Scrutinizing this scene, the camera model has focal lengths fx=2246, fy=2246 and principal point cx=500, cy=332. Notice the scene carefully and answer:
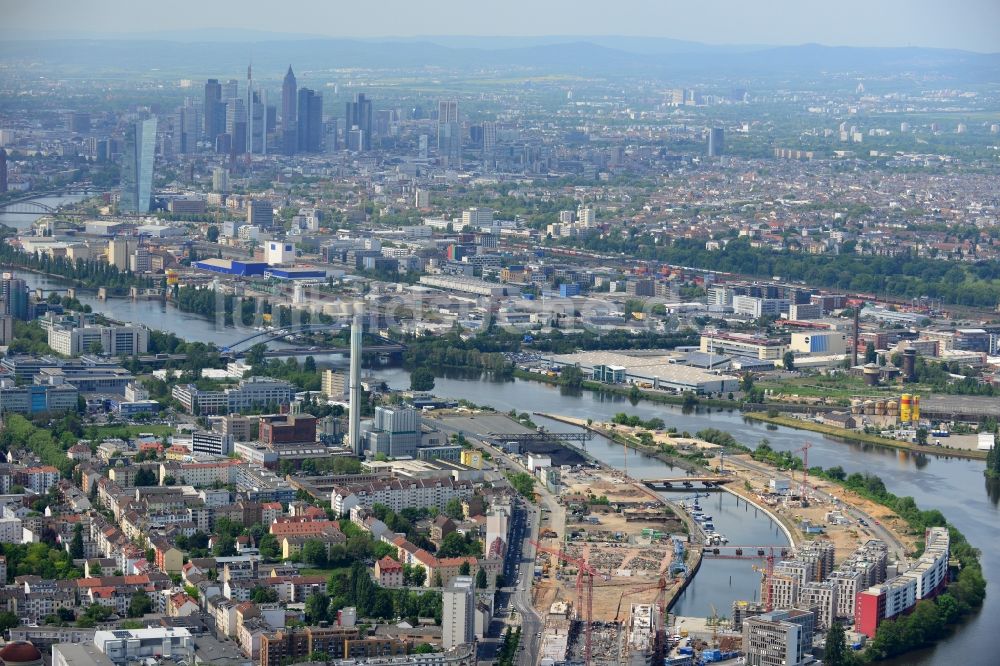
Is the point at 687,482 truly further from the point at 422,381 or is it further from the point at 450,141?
the point at 450,141

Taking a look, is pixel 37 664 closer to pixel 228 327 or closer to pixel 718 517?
pixel 718 517

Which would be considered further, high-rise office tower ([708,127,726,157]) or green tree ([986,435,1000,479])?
high-rise office tower ([708,127,726,157])

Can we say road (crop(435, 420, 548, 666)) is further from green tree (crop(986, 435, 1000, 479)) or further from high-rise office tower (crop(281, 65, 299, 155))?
high-rise office tower (crop(281, 65, 299, 155))

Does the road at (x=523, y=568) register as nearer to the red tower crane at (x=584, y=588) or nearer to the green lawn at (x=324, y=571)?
the red tower crane at (x=584, y=588)

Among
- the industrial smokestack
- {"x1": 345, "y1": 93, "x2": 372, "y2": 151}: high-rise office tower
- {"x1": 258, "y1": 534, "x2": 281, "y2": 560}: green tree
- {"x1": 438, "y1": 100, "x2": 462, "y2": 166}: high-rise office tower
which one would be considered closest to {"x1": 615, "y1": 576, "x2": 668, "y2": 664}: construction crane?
{"x1": 258, "y1": 534, "x2": 281, "y2": 560}: green tree

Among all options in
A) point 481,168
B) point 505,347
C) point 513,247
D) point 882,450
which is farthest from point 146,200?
point 882,450

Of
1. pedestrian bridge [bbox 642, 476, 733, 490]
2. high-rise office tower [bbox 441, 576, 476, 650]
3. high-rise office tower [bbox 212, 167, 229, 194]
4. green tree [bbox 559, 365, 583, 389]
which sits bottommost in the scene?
high-rise office tower [bbox 212, 167, 229, 194]
